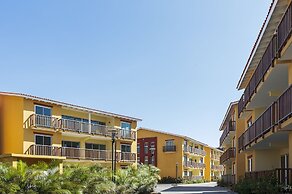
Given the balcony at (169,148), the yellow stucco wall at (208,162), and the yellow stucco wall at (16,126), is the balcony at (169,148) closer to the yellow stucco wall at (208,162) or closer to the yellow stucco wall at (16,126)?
the yellow stucco wall at (208,162)

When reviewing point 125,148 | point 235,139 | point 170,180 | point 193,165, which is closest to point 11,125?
point 125,148

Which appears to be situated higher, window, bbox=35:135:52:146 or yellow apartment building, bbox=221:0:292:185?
yellow apartment building, bbox=221:0:292:185

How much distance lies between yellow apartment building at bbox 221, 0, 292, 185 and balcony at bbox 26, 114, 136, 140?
53.9ft

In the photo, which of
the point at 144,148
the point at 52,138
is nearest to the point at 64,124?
the point at 52,138

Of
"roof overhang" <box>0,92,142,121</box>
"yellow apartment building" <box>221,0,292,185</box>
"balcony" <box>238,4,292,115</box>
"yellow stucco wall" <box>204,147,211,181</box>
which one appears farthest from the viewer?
"yellow stucco wall" <box>204,147,211,181</box>

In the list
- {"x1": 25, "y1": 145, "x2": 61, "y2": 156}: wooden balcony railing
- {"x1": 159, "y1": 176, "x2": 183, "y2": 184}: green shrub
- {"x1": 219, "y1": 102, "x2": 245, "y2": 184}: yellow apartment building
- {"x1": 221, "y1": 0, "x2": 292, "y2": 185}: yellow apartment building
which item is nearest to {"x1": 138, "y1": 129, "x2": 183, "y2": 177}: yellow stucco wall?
{"x1": 159, "y1": 176, "x2": 183, "y2": 184}: green shrub

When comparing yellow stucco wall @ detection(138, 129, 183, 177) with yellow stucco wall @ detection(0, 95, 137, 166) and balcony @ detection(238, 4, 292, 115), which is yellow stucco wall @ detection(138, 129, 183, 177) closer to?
yellow stucco wall @ detection(0, 95, 137, 166)

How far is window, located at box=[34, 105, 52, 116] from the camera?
1328 inches

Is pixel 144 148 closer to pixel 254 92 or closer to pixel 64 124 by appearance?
pixel 64 124

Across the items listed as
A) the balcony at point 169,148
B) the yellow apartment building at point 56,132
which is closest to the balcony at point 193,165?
the balcony at point 169,148

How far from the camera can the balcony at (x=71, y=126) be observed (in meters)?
33.2

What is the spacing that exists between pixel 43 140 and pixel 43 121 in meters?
1.72

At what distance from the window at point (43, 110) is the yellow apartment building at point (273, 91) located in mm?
17207

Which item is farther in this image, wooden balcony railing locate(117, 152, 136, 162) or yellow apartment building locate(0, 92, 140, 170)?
wooden balcony railing locate(117, 152, 136, 162)
